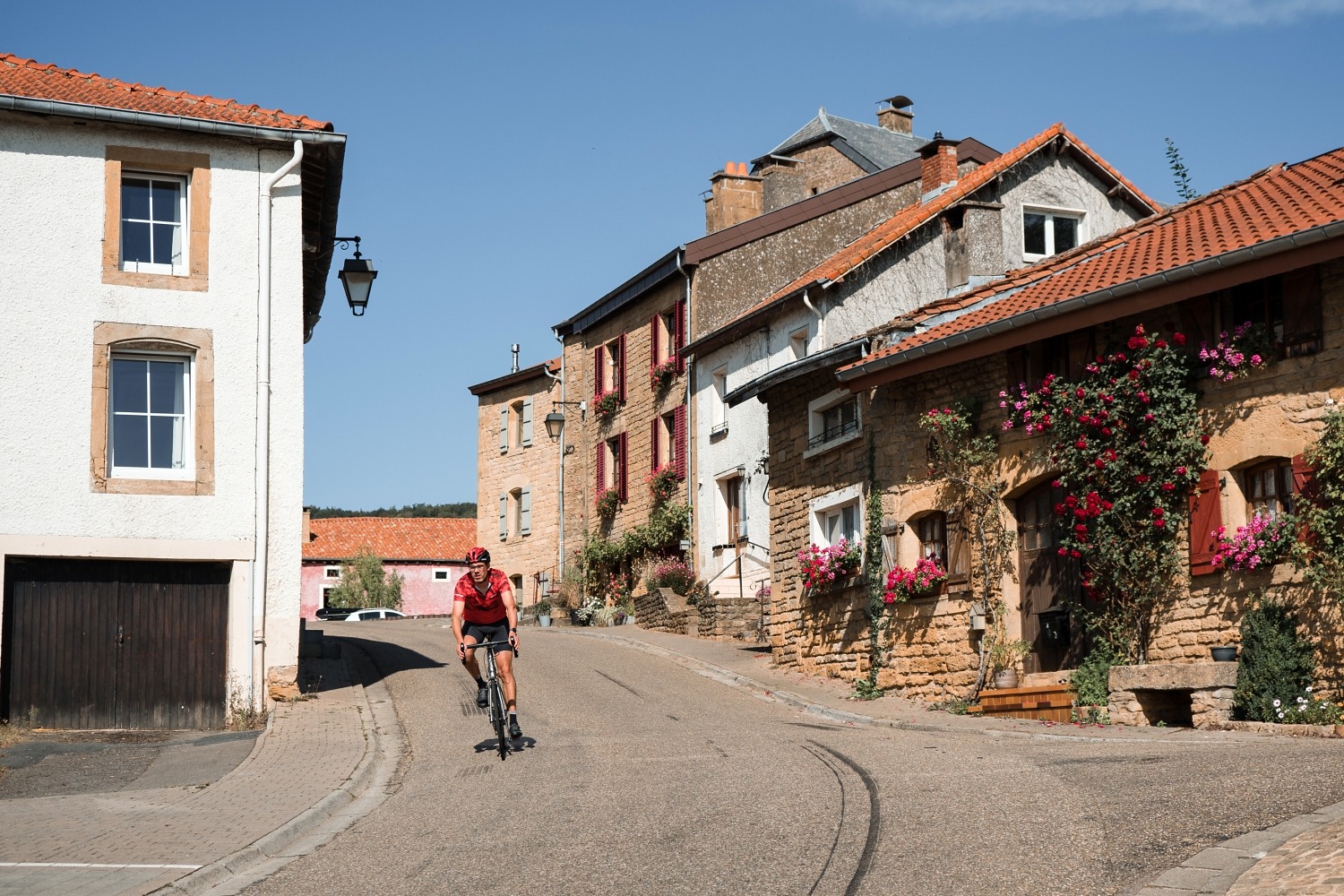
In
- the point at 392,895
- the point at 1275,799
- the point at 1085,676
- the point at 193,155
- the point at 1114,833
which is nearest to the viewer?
the point at 392,895

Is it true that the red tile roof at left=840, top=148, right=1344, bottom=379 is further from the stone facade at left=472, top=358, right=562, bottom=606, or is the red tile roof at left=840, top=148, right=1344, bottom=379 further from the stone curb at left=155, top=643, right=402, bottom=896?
the stone facade at left=472, top=358, right=562, bottom=606

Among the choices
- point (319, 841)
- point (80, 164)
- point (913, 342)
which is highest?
point (80, 164)

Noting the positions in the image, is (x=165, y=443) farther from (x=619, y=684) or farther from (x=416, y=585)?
(x=416, y=585)

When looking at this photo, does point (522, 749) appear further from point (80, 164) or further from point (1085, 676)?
point (80, 164)

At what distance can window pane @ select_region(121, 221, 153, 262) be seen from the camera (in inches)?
645

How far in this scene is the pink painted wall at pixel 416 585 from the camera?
6300 centimetres

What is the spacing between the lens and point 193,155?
1644cm

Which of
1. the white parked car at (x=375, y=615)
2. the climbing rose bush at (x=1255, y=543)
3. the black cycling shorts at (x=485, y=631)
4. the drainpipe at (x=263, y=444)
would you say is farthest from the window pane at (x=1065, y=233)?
the white parked car at (x=375, y=615)

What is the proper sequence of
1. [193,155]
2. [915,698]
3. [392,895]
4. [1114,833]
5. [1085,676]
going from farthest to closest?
[915,698]
[193,155]
[1085,676]
[1114,833]
[392,895]

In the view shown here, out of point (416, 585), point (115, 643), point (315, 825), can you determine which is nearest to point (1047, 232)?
point (115, 643)

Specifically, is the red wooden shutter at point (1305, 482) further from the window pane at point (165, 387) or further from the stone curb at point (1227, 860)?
the window pane at point (165, 387)

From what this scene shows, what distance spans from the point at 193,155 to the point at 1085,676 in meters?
10.9

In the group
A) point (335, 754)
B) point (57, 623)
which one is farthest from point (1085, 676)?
point (57, 623)

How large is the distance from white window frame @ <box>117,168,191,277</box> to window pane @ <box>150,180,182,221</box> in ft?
0.07
